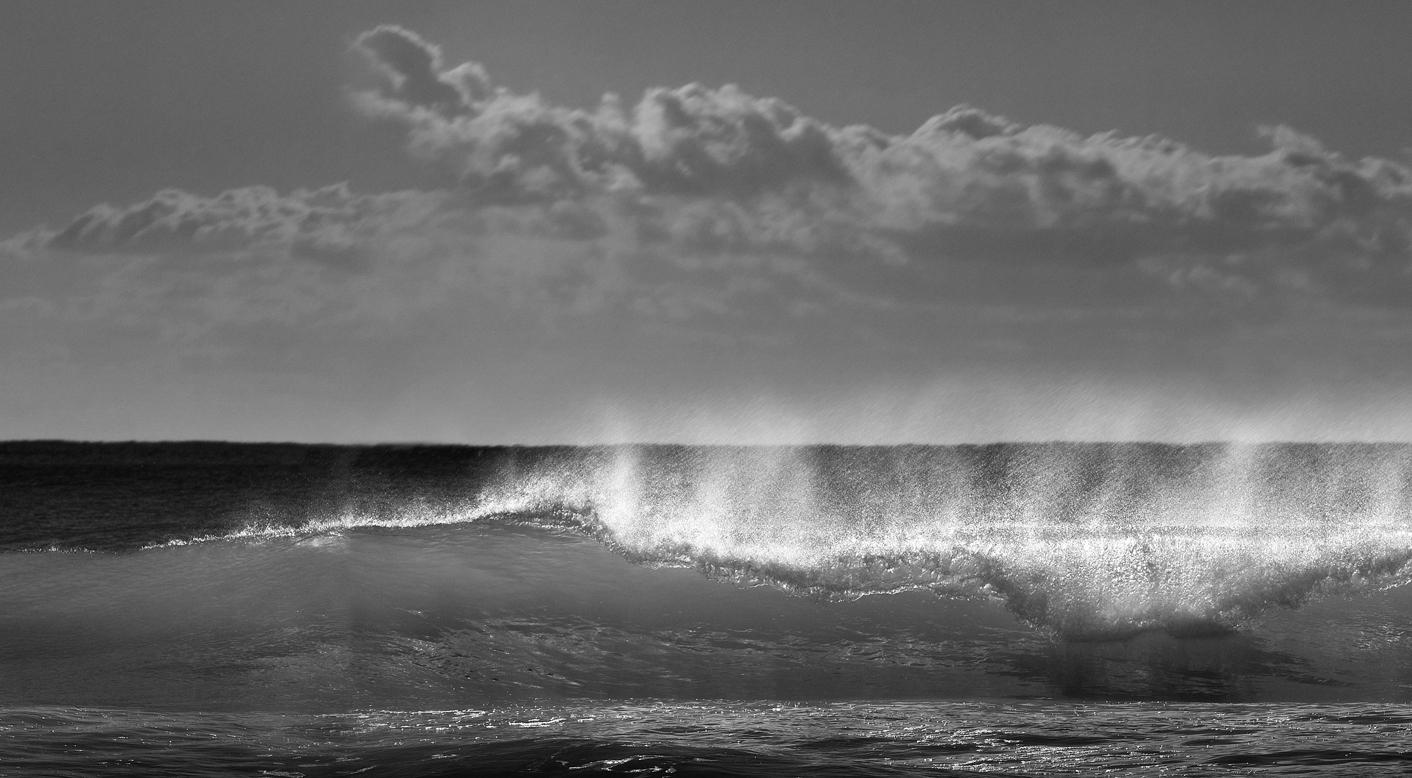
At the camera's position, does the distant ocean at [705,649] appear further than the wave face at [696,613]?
No

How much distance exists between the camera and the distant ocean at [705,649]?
7.74 m

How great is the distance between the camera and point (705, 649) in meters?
12.2

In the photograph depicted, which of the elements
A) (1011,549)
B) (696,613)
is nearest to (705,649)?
(696,613)

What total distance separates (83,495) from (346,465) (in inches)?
1148

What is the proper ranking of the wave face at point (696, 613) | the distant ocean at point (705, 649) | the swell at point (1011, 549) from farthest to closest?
the swell at point (1011, 549) → the wave face at point (696, 613) → the distant ocean at point (705, 649)

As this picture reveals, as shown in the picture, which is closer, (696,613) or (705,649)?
(705,649)

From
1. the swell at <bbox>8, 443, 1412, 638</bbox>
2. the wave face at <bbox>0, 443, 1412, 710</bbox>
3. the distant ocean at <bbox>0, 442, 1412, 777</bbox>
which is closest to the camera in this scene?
the distant ocean at <bbox>0, 442, 1412, 777</bbox>

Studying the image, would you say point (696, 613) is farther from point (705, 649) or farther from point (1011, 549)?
point (1011, 549)

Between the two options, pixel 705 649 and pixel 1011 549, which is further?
pixel 1011 549

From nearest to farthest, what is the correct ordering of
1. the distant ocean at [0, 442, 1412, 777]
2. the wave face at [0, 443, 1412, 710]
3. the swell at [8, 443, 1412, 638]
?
the distant ocean at [0, 442, 1412, 777] → the wave face at [0, 443, 1412, 710] → the swell at [8, 443, 1412, 638]

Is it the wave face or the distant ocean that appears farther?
the wave face

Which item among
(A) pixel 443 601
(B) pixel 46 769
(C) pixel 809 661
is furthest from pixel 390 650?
(B) pixel 46 769

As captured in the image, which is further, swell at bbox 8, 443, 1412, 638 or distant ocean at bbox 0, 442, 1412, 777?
swell at bbox 8, 443, 1412, 638

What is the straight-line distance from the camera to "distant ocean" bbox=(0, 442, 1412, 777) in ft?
25.4
